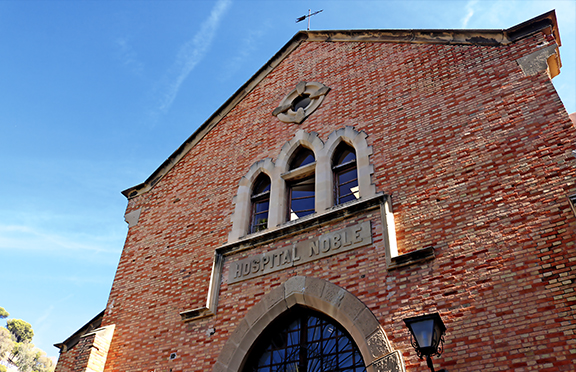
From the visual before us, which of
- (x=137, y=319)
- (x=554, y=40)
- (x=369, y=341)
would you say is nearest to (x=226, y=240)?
(x=137, y=319)

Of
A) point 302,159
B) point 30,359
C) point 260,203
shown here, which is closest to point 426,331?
point 260,203

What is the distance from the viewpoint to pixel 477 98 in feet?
28.6

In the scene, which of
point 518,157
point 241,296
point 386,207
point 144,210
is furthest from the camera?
point 144,210

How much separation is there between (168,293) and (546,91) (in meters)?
8.04

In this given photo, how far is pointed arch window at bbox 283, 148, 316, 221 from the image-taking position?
9.96 m

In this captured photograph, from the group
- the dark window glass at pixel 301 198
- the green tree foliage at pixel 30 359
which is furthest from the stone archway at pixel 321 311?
the green tree foliage at pixel 30 359

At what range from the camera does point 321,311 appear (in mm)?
8039

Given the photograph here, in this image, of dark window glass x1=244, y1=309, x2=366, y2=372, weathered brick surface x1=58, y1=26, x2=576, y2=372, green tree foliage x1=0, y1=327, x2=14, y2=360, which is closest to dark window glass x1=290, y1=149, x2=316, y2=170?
weathered brick surface x1=58, y1=26, x2=576, y2=372

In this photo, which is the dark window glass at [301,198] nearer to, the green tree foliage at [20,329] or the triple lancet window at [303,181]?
the triple lancet window at [303,181]

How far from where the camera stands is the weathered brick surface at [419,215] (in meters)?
6.44

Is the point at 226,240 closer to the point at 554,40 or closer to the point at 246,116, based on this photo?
the point at 246,116

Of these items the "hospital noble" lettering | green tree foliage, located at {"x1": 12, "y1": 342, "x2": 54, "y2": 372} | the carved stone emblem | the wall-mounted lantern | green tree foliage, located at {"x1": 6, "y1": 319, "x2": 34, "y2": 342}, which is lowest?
the wall-mounted lantern

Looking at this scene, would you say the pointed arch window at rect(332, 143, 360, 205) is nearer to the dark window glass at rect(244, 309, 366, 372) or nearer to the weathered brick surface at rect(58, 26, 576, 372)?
the weathered brick surface at rect(58, 26, 576, 372)

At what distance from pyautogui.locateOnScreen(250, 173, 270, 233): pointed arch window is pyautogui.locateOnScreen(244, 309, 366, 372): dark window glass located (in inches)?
93.4
